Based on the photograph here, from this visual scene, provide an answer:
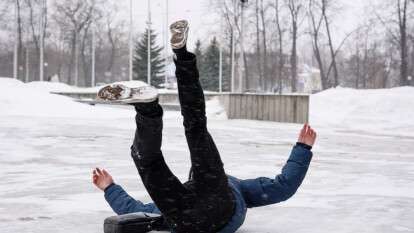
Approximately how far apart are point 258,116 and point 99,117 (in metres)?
5.58

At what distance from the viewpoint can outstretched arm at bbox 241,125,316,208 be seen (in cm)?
373

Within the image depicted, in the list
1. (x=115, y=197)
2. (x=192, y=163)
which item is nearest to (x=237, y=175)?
(x=115, y=197)

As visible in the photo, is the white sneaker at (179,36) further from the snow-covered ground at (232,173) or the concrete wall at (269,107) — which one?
the concrete wall at (269,107)

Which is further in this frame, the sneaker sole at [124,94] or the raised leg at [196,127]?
the raised leg at [196,127]

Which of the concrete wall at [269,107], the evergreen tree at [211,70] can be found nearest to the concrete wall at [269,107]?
the concrete wall at [269,107]

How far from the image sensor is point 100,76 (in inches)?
2874

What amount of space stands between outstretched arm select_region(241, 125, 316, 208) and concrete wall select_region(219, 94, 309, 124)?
15706 millimetres

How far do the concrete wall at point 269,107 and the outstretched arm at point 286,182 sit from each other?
15706 millimetres

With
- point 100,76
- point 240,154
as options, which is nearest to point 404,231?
point 240,154

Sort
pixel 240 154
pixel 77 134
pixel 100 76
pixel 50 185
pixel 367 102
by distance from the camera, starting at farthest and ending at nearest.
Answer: pixel 100 76, pixel 367 102, pixel 77 134, pixel 240 154, pixel 50 185

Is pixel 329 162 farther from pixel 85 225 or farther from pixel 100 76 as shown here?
pixel 100 76

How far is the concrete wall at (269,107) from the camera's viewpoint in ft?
64.7

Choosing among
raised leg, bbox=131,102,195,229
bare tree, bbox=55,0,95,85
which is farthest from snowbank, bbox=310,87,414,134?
bare tree, bbox=55,0,95,85

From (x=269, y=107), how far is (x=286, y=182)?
16468 millimetres
